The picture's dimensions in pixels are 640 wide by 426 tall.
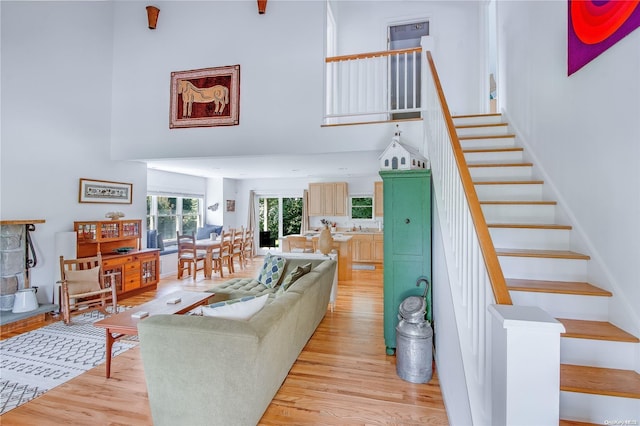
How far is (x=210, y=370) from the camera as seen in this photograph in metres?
1.74

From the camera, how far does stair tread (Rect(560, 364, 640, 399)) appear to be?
4.28ft

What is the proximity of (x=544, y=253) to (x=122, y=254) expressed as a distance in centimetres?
541

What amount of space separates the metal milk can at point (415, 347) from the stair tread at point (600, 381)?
105cm

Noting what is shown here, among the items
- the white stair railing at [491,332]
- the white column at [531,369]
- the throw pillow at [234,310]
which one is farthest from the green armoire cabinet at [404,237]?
the white column at [531,369]

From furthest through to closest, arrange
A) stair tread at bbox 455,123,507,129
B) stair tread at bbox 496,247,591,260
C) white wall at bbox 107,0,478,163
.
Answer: white wall at bbox 107,0,478,163 < stair tread at bbox 455,123,507,129 < stair tread at bbox 496,247,591,260

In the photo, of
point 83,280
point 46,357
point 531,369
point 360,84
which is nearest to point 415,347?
point 531,369

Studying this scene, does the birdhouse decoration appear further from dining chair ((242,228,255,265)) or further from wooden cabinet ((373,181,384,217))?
dining chair ((242,228,255,265))

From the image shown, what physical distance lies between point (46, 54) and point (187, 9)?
2.02 meters

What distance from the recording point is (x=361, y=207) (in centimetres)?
826

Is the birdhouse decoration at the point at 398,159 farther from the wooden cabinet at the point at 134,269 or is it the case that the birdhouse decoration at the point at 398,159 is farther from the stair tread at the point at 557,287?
the wooden cabinet at the point at 134,269

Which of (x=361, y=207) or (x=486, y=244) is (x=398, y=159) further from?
(x=361, y=207)

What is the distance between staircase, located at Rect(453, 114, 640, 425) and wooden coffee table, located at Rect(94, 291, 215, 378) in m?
2.73

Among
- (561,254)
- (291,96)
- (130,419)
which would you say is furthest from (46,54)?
(561,254)

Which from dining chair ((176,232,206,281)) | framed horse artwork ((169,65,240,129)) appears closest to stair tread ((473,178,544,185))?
framed horse artwork ((169,65,240,129))
